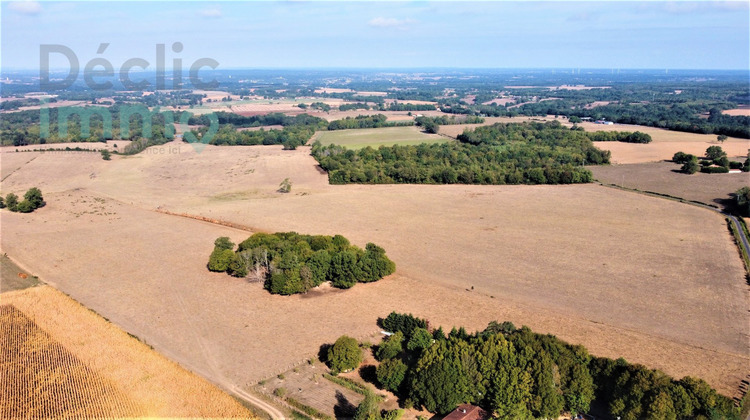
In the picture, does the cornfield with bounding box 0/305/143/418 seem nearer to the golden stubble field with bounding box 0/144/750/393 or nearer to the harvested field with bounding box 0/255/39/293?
the golden stubble field with bounding box 0/144/750/393

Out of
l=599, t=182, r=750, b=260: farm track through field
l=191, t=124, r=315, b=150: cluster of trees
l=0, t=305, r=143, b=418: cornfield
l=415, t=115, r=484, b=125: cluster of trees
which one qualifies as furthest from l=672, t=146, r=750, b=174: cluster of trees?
l=0, t=305, r=143, b=418: cornfield

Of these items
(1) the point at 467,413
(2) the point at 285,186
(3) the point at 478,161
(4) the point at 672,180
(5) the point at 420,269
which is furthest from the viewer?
(3) the point at 478,161

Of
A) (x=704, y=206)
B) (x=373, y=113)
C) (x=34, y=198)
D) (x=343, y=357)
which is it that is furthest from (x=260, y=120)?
(x=343, y=357)

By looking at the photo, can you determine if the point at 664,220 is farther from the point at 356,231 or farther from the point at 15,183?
the point at 15,183

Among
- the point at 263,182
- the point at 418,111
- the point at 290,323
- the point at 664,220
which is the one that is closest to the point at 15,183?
the point at 263,182

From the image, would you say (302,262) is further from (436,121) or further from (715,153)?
(436,121)

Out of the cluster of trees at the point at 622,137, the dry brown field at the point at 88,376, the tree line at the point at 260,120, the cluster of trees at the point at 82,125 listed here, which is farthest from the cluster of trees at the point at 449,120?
the dry brown field at the point at 88,376
